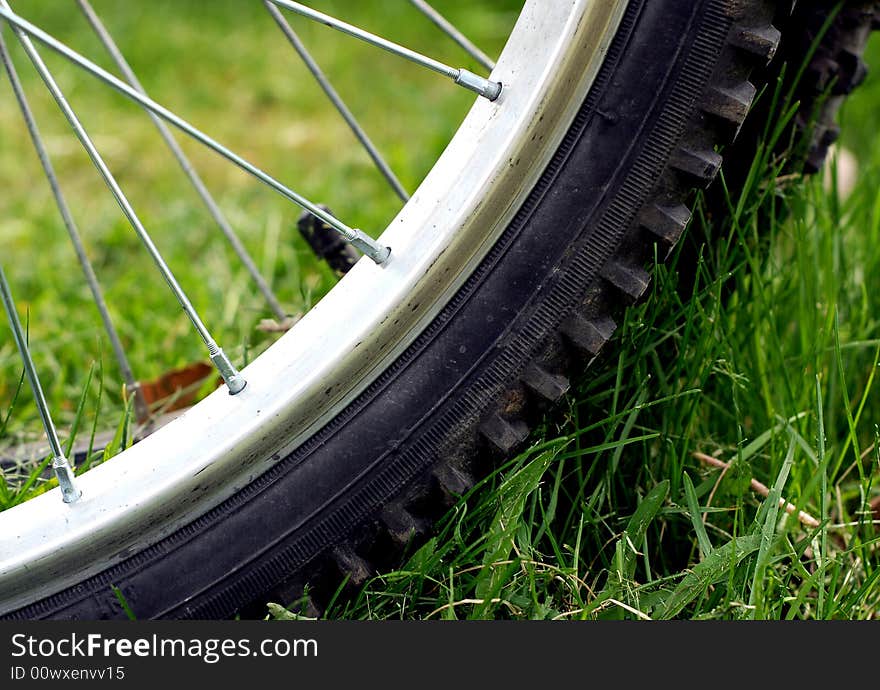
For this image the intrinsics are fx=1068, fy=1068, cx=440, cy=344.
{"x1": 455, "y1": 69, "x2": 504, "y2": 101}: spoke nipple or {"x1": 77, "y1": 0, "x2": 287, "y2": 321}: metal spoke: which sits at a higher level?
{"x1": 455, "y1": 69, "x2": 504, "y2": 101}: spoke nipple

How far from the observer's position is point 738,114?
903 mm

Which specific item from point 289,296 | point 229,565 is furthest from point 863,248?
point 229,565

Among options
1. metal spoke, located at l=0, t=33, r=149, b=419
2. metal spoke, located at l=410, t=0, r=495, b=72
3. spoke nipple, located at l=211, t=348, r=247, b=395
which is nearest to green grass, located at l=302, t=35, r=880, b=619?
spoke nipple, located at l=211, t=348, r=247, b=395

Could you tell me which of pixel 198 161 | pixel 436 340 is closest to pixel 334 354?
pixel 436 340

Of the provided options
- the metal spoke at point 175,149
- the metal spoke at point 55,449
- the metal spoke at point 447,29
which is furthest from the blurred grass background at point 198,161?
the metal spoke at point 55,449

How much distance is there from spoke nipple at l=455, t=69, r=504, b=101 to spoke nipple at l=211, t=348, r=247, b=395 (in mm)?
314

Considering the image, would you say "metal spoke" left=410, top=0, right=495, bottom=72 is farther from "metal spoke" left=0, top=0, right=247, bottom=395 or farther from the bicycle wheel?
"metal spoke" left=0, top=0, right=247, bottom=395

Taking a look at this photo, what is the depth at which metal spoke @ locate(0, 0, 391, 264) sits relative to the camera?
2.87 feet

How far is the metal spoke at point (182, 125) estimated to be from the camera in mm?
875

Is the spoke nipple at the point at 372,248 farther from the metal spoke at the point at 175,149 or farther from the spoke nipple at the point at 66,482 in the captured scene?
the metal spoke at the point at 175,149

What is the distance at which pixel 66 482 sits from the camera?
92 cm

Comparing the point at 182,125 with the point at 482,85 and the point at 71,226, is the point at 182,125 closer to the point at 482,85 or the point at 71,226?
the point at 482,85

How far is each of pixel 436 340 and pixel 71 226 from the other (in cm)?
52

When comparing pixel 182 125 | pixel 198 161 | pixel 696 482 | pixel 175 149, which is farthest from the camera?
pixel 198 161
